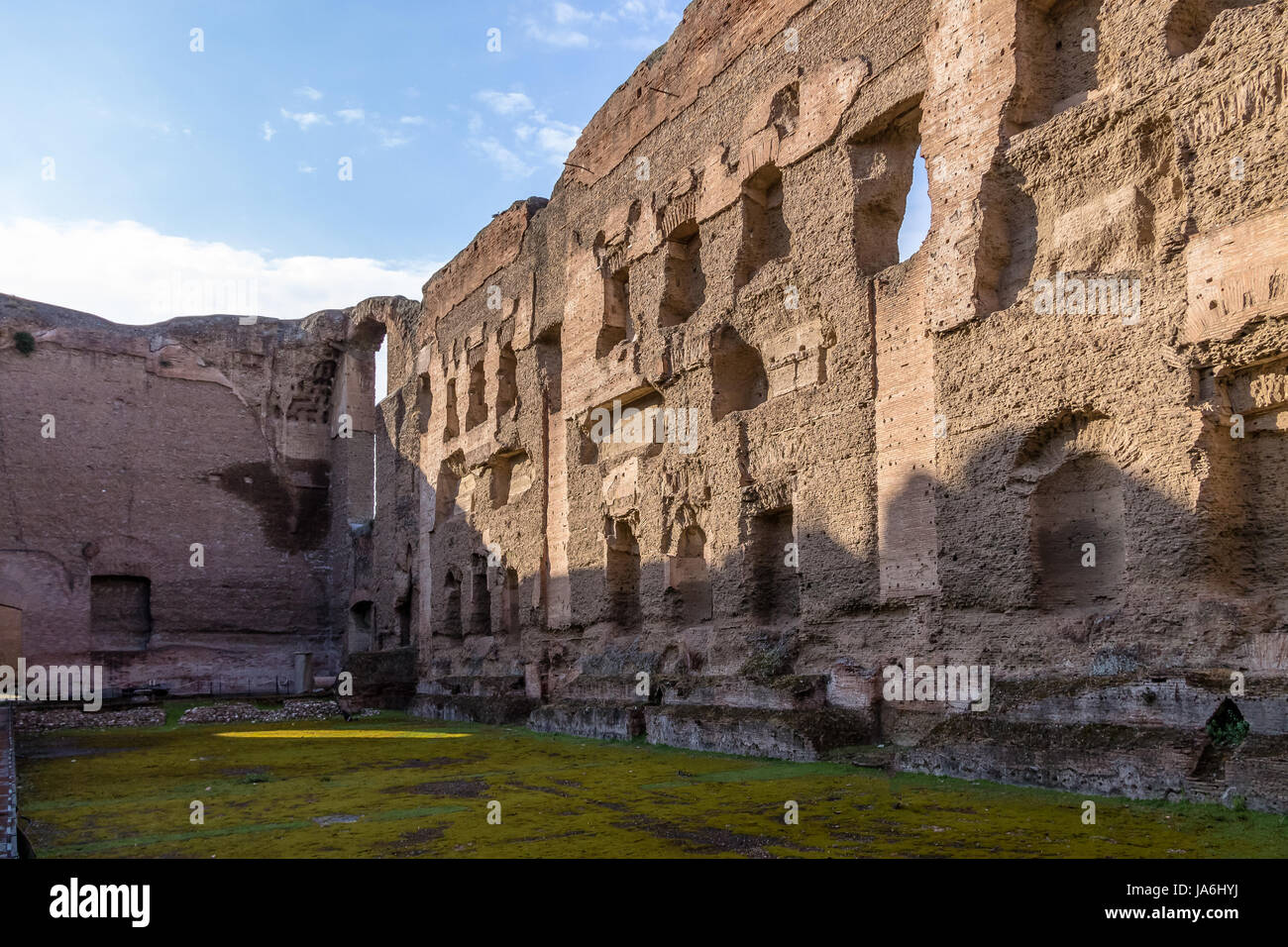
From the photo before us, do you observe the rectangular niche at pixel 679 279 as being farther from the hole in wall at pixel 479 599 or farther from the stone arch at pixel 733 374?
the hole in wall at pixel 479 599

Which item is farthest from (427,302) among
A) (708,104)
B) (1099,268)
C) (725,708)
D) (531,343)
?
(1099,268)

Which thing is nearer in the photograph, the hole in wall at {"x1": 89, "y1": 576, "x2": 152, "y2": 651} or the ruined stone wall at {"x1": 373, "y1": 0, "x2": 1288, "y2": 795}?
the ruined stone wall at {"x1": 373, "y1": 0, "x2": 1288, "y2": 795}

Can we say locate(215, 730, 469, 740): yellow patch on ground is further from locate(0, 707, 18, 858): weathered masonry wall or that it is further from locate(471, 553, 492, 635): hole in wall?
locate(0, 707, 18, 858): weathered masonry wall

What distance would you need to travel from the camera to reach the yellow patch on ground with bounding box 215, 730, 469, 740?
11.0 m

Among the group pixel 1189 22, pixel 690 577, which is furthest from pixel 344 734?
pixel 1189 22

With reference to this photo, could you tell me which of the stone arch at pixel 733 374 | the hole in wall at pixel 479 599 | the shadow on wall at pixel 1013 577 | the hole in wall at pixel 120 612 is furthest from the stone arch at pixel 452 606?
the stone arch at pixel 733 374

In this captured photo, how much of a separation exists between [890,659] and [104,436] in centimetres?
1623

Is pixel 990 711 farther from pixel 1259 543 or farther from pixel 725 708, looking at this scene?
pixel 725 708

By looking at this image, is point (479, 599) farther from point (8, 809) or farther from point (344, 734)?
point (8, 809)

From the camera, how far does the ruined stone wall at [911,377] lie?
5957 mm

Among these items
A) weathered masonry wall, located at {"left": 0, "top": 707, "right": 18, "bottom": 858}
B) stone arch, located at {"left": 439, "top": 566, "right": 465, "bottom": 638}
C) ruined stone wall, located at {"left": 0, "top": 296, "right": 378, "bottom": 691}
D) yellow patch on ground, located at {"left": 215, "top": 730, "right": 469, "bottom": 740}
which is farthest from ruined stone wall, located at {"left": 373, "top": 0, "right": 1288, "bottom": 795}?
ruined stone wall, located at {"left": 0, "top": 296, "right": 378, "bottom": 691}

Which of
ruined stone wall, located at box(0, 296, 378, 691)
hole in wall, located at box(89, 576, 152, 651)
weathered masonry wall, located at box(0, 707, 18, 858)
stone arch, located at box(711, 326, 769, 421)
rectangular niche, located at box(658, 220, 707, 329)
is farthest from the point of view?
hole in wall, located at box(89, 576, 152, 651)

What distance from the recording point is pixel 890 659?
7.94 metres

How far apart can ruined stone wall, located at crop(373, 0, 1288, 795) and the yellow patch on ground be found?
→ 1345mm
